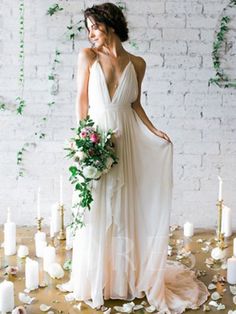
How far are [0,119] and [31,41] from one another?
24.8 inches

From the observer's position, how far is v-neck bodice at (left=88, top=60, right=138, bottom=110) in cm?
271

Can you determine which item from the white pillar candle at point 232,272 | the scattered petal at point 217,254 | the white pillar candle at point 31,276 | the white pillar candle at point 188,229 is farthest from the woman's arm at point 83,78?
the white pillar candle at point 188,229

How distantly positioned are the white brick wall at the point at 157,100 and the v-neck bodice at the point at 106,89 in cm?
109

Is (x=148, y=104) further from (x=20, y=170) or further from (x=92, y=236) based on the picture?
(x=92, y=236)

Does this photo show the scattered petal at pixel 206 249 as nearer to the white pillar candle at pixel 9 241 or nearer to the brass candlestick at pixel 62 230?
the brass candlestick at pixel 62 230

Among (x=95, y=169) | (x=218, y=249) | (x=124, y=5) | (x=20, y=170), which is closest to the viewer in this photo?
(x=95, y=169)

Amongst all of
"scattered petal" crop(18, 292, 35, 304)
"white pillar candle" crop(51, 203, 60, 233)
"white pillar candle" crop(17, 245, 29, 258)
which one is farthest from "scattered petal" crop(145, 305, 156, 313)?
"white pillar candle" crop(51, 203, 60, 233)

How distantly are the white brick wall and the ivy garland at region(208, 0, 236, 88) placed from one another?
0.04 meters

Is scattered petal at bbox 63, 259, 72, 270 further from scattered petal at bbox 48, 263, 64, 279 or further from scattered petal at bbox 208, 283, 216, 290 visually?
scattered petal at bbox 208, 283, 216, 290

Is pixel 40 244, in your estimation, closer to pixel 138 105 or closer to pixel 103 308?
pixel 103 308

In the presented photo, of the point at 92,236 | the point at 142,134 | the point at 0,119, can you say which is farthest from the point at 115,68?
the point at 0,119

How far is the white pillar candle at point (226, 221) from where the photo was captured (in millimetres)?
3836

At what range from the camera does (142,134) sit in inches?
112

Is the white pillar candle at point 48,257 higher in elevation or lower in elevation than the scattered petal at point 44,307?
higher
